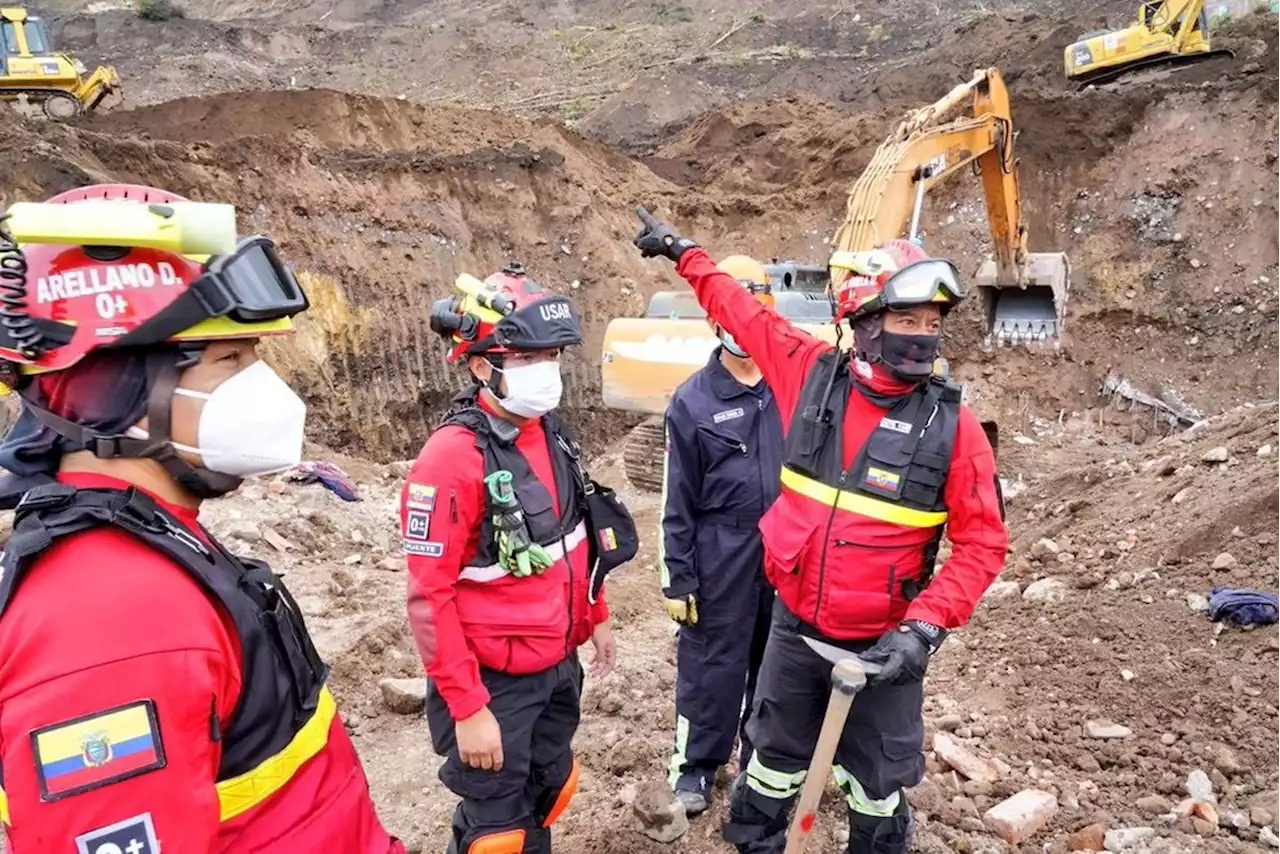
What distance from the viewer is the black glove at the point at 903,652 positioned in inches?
99.5

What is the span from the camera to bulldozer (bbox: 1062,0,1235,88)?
53.5 feet

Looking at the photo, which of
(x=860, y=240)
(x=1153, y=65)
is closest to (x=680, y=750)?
(x=860, y=240)

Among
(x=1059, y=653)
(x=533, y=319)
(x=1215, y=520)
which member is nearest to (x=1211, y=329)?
(x=1215, y=520)

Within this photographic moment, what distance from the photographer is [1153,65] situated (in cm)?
1702

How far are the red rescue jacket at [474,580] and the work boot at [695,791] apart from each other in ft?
4.09

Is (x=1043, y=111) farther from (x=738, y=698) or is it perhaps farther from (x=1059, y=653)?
(x=738, y=698)

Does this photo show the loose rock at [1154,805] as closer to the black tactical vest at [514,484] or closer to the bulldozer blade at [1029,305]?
the black tactical vest at [514,484]

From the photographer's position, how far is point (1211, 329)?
12898 mm

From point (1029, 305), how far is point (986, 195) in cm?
266

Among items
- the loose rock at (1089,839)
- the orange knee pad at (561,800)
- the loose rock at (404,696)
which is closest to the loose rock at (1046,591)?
the loose rock at (1089,839)

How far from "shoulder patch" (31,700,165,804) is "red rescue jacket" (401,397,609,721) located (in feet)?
4.08

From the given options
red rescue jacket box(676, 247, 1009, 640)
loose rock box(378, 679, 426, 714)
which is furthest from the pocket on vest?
loose rock box(378, 679, 426, 714)

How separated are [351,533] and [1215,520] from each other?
5828 mm

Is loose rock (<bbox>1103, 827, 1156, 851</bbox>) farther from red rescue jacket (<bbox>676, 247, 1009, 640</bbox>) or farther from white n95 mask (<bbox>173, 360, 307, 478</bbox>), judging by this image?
white n95 mask (<bbox>173, 360, 307, 478</bbox>)
